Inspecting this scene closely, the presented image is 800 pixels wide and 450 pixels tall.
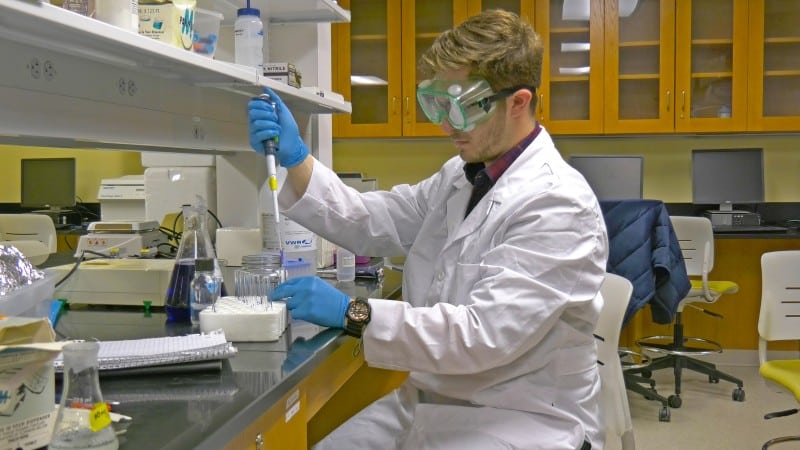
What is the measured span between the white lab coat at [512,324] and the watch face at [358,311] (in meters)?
0.02

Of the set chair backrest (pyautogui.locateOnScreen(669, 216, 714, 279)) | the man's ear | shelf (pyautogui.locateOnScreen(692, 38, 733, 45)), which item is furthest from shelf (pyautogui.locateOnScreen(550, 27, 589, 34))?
the man's ear

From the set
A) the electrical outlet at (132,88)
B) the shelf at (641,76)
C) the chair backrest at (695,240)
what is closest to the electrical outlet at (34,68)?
the electrical outlet at (132,88)

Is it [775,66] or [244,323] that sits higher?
[775,66]

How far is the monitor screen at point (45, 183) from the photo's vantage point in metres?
2.62

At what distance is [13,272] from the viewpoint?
1.19 meters

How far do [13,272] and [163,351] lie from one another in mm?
277

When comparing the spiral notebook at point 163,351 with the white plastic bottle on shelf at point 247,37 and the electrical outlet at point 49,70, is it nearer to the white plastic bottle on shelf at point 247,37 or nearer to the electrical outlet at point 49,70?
the electrical outlet at point 49,70

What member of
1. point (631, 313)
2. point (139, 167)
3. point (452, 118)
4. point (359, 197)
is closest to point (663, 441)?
point (631, 313)

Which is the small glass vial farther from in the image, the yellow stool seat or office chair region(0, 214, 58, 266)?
the yellow stool seat

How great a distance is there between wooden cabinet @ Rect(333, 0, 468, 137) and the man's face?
2861 mm

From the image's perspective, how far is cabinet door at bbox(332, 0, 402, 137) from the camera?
4.52m

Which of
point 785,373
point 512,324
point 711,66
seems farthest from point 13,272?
point 711,66

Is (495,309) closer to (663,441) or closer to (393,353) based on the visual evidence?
(393,353)

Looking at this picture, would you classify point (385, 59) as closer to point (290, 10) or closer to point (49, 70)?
point (290, 10)
